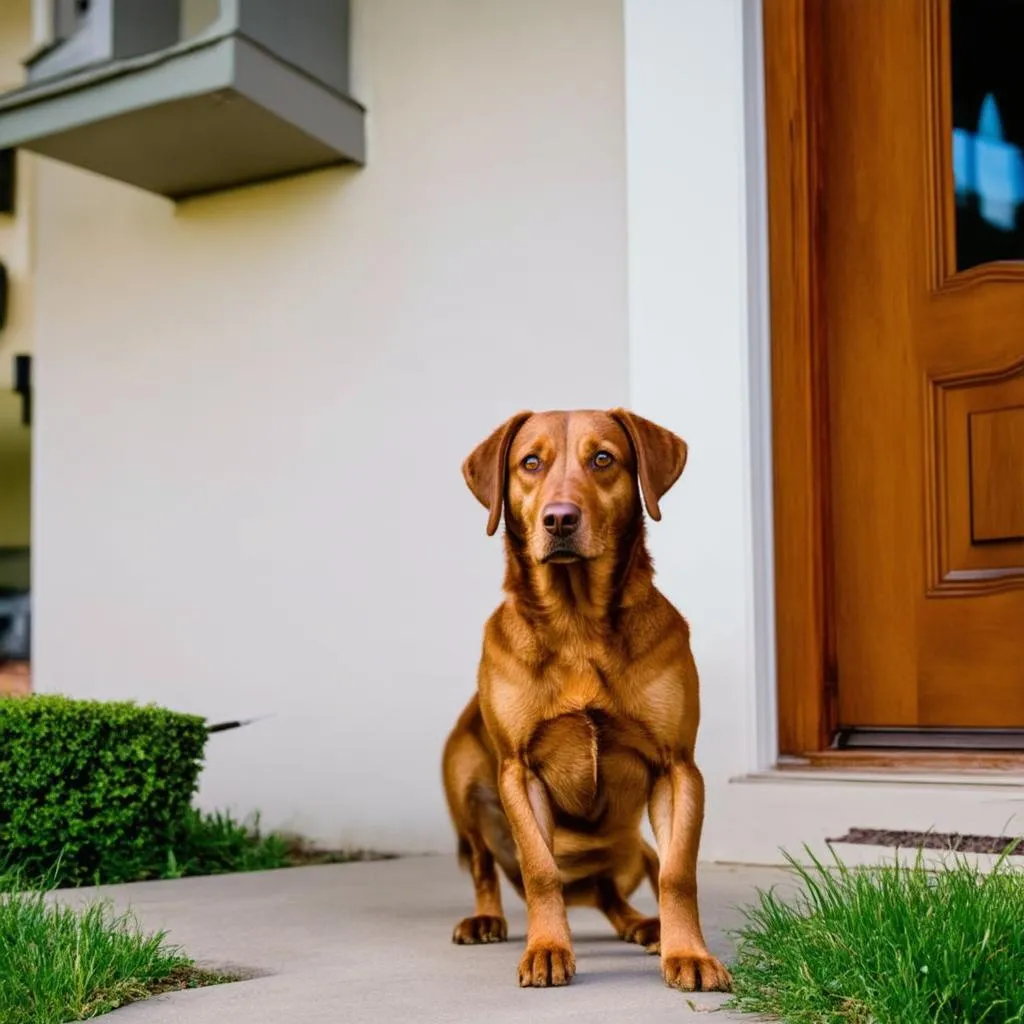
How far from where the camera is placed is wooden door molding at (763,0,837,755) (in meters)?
4.72

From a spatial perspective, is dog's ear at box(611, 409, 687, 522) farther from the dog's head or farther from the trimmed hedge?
the trimmed hedge

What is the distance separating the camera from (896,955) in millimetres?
2168

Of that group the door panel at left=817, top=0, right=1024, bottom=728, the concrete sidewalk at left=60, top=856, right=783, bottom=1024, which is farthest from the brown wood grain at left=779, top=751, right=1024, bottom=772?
the concrete sidewalk at left=60, top=856, right=783, bottom=1024

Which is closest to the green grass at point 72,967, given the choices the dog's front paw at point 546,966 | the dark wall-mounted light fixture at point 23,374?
the dog's front paw at point 546,966

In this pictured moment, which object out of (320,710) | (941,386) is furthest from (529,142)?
(320,710)

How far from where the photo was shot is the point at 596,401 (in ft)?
17.4

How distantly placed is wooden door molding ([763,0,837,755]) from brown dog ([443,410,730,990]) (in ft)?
5.49

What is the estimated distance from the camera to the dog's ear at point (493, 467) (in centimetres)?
312

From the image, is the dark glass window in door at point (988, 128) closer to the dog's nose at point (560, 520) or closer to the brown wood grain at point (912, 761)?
the brown wood grain at point (912, 761)

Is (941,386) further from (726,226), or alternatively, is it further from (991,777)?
(991,777)

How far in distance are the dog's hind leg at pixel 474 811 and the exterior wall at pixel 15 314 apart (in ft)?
15.3

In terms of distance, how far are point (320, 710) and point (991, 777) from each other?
2.91 metres

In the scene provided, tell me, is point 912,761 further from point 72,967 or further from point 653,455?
point 72,967

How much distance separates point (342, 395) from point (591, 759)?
11.0 feet
